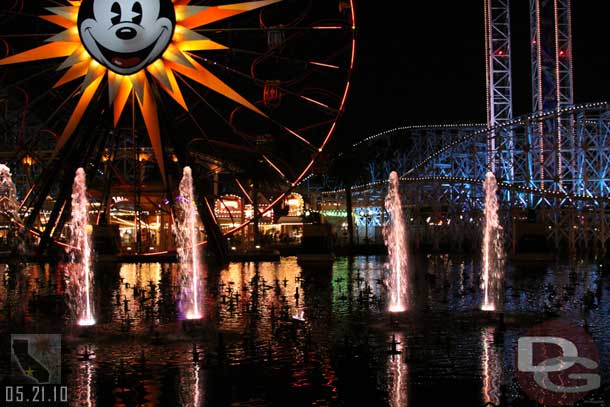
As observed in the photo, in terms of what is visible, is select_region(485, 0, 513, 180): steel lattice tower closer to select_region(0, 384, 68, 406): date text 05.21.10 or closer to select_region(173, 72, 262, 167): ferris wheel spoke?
select_region(173, 72, 262, 167): ferris wheel spoke

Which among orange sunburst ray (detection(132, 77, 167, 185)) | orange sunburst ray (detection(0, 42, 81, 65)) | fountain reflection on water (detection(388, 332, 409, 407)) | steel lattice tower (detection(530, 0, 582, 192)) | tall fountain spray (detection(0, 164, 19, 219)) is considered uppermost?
steel lattice tower (detection(530, 0, 582, 192))

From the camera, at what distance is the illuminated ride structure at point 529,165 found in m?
54.2

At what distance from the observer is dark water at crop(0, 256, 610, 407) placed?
14547mm

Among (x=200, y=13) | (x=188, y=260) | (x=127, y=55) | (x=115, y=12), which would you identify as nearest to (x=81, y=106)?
(x=127, y=55)

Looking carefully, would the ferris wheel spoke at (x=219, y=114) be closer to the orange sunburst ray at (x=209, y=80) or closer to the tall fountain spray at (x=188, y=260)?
the tall fountain spray at (x=188, y=260)

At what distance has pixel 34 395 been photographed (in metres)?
14.4

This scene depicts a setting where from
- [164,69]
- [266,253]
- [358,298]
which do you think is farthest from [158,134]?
[266,253]

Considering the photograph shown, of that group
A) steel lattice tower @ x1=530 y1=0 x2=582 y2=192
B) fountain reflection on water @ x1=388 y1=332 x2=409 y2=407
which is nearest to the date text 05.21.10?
fountain reflection on water @ x1=388 y1=332 x2=409 y2=407

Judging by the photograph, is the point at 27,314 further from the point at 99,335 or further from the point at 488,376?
the point at 488,376

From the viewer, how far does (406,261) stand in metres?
45.8

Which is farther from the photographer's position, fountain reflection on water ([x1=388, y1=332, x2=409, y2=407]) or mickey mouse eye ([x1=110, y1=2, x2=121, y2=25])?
mickey mouse eye ([x1=110, y1=2, x2=121, y2=25])

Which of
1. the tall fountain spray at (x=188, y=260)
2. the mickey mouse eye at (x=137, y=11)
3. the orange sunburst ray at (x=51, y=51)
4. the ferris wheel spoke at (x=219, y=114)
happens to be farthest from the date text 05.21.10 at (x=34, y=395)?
the ferris wheel spoke at (x=219, y=114)

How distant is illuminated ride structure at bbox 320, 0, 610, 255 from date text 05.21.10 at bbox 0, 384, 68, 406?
36.3 meters

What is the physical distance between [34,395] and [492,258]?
1375 inches
